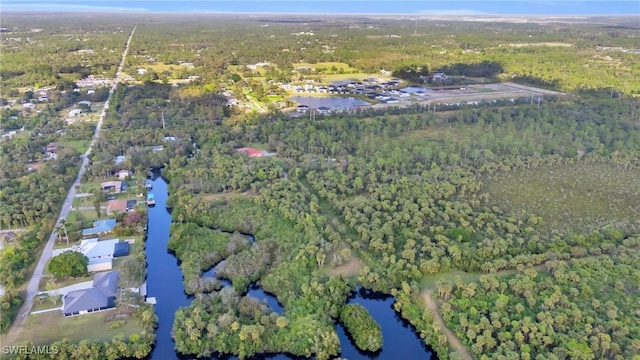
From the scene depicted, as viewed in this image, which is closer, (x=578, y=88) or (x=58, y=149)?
(x=58, y=149)

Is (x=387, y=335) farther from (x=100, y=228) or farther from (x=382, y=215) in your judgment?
(x=100, y=228)

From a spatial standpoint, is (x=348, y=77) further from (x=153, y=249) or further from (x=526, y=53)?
(x=153, y=249)

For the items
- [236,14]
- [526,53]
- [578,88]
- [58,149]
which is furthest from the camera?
[236,14]

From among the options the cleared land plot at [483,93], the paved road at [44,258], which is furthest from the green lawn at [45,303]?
the cleared land plot at [483,93]

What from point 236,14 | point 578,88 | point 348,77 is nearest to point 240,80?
point 348,77
